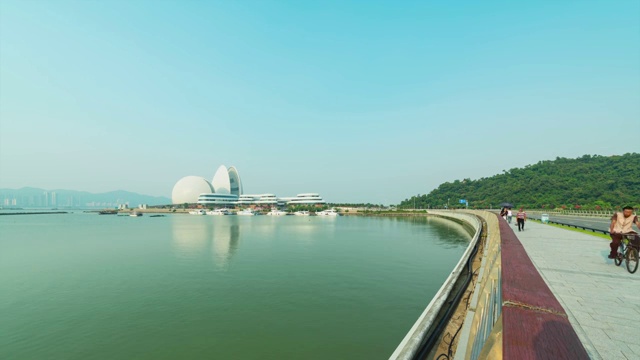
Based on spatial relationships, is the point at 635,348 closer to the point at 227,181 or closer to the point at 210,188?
the point at 227,181

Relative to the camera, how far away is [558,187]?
3639 inches

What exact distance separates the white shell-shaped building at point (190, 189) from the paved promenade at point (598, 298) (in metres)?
170

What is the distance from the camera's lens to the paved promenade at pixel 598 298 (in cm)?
463

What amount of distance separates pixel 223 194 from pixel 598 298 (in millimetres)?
167987

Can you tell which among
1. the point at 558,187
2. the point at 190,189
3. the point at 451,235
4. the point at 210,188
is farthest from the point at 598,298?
the point at 190,189

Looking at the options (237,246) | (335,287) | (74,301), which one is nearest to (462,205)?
(237,246)

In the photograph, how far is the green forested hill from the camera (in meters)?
79.4

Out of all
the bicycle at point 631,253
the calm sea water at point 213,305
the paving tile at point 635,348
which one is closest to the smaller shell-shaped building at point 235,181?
the calm sea water at point 213,305

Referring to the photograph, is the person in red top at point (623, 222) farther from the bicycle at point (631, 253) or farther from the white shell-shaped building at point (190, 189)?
the white shell-shaped building at point (190, 189)

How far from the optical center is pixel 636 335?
16.2 feet

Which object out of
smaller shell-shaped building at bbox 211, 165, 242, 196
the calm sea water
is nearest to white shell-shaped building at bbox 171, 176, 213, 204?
smaller shell-shaped building at bbox 211, 165, 242, 196

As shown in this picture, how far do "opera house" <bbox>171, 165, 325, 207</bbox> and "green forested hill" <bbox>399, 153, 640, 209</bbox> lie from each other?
54.4 metres

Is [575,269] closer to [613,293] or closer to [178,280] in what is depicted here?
[613,293]

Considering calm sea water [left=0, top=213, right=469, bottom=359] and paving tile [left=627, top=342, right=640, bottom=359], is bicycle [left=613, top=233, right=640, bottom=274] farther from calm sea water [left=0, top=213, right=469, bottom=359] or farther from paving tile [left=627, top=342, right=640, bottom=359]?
calm sea water [left=0, top=213, right=469, bottom=359]
